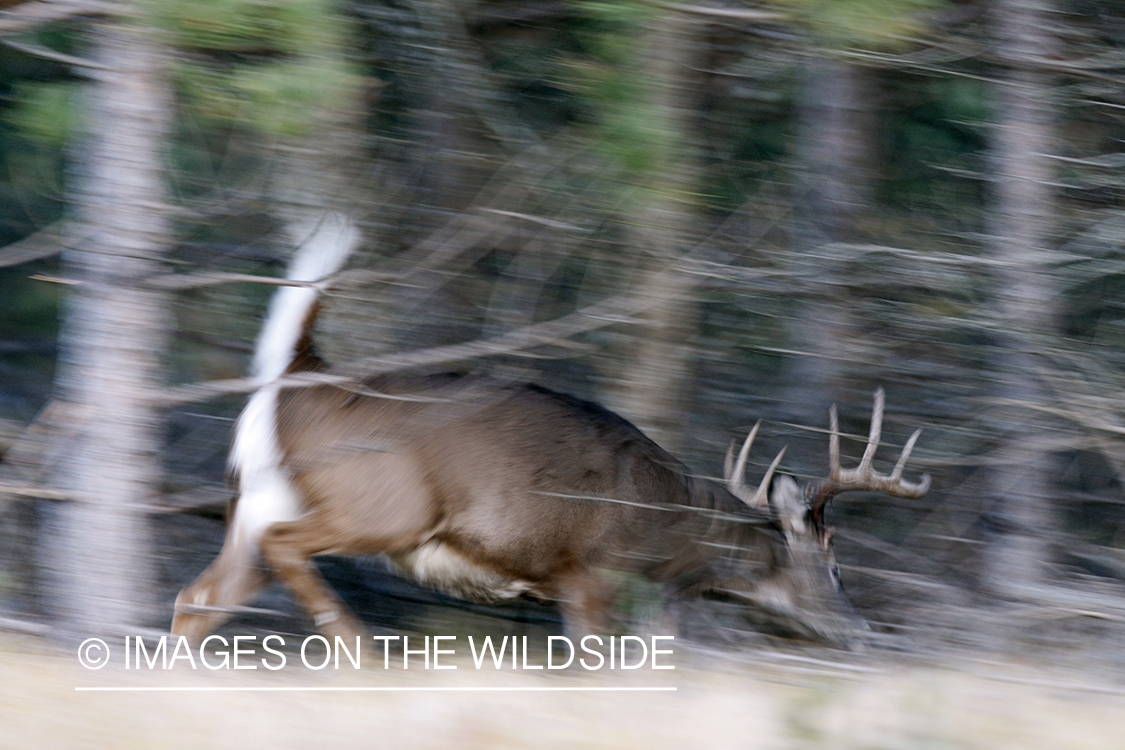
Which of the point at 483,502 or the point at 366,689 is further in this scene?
the point at 483,502

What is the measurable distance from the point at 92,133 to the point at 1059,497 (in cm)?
471

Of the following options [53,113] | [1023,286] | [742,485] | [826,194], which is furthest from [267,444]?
[1023,286]

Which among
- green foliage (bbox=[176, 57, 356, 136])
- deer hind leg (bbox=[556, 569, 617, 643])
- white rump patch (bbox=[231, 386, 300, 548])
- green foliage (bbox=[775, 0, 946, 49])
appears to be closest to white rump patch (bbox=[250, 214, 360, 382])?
white rump patch (bbox=[231, 386, 300, 548])

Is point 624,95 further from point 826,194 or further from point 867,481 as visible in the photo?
point 867,481

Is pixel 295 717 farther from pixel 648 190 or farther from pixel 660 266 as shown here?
pixel 660 266

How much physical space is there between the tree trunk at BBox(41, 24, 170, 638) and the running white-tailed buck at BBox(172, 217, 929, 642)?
0.53 m

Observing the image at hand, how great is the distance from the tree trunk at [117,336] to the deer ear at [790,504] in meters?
3.13

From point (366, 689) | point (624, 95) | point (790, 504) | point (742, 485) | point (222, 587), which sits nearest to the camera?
point (366, 689)

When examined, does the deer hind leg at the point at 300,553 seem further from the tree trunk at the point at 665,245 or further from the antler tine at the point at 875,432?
the antler tine at the point at 875,432

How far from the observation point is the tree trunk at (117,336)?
3.74 metres

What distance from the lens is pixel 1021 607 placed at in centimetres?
464

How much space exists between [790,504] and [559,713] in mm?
2542

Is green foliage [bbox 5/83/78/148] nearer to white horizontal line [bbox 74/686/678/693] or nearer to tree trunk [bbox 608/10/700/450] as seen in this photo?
white horizontal line [bbox 74/686/678/693]

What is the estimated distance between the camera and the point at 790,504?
218 inches
